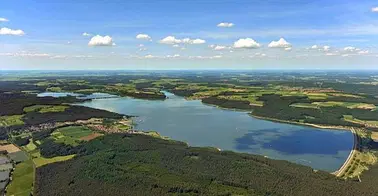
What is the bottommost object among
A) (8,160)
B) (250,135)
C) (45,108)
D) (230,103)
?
(250,135)

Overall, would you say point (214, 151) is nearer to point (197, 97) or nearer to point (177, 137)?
point (177, 137)

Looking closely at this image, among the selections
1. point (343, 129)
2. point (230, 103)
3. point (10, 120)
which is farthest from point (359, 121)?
point (10, 120)

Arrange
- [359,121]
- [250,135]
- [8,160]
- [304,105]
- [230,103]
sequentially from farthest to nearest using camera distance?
1. [230,103]
2. [304,105]
3. [359,121]
4. [250,135]
5. [8,160]

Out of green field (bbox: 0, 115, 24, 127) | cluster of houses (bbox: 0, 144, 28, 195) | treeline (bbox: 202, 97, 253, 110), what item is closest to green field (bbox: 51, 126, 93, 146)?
cluster of houses (bbox: 0, 144, 28, 195)

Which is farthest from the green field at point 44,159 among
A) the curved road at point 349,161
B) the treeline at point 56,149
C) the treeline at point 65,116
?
the curved road at point 349,161

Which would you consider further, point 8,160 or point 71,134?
point 71,134

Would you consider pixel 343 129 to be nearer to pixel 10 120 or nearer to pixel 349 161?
pixel 349 161

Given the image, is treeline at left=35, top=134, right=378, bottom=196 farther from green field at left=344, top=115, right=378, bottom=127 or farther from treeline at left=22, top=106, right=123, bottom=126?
green field at left=344, top=115, right=378, bottom=127
